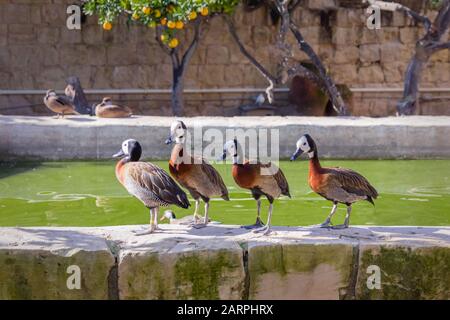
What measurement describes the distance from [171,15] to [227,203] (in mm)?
4475

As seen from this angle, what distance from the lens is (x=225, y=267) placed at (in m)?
5.29

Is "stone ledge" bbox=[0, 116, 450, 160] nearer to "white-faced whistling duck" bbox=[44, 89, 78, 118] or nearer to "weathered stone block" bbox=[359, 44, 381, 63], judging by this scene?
"white-faced whistling duck" bbox=[44, 89, 78, 118]

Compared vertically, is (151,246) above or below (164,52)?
below

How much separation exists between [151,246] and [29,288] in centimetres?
77

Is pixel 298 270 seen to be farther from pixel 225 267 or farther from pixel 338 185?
pixel 338 185

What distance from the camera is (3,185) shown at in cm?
911

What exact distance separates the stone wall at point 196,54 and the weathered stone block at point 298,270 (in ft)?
33.0

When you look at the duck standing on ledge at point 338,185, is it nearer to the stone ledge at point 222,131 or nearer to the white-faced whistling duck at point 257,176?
the white-faced whistling duck at point 257,176

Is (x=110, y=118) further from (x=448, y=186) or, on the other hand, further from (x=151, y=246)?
(x=151, y=246)

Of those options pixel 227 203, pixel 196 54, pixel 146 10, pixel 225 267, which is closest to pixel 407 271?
pixel 225 267

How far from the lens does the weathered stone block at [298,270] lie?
5.32 metres

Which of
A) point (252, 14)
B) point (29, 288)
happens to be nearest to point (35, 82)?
point (252, 14)

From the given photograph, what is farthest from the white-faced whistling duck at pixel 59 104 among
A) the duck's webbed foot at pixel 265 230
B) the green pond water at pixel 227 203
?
the duck's webbed foot at pixel 265 230
